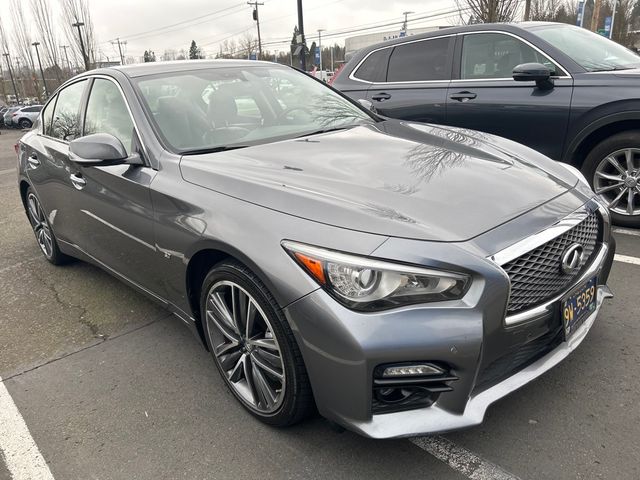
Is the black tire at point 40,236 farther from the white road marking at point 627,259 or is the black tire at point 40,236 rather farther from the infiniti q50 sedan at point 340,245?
the white road marking at point 627,259

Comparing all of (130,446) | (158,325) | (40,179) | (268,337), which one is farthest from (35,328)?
(268,337)

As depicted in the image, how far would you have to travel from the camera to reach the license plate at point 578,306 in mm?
2041

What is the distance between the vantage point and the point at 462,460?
2.04 meters

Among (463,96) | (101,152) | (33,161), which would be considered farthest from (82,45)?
(101,152)

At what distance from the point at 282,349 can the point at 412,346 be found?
1.78 ft

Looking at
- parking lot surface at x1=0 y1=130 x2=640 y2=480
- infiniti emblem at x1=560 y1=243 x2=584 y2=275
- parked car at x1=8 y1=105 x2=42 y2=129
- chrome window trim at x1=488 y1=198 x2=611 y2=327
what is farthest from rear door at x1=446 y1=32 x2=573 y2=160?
parked car at x1=8 y1=105 x2=42 y2=129

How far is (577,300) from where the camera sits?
6.95ft

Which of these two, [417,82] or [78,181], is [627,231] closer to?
[417,82]

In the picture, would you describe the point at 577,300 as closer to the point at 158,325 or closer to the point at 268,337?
the point at 268,337

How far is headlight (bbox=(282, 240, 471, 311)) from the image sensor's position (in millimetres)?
1766

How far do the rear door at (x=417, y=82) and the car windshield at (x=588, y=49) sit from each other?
0.91m

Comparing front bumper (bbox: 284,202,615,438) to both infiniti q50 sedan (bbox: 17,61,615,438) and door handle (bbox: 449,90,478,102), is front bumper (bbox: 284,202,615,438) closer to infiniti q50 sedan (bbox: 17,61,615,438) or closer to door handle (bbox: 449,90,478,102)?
infiniti q50 sedan (bbox: 17,61,615,438)

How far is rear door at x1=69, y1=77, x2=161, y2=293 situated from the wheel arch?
11.5 ft

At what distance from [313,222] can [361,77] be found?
4326mm
